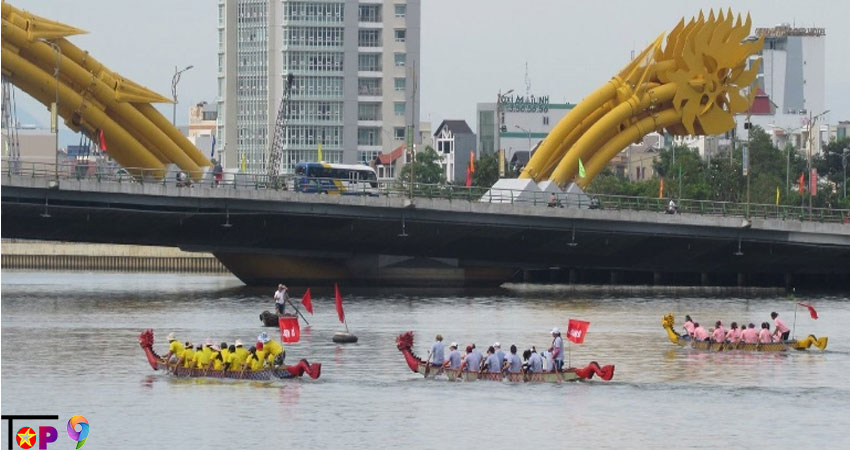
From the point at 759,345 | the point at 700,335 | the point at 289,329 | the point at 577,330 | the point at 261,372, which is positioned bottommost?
the point at 261,372

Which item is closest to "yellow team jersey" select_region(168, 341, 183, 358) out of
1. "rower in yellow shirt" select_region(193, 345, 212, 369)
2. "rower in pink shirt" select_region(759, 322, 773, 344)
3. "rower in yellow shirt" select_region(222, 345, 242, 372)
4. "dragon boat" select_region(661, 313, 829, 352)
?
"rower in yellow shirt" select_region(193, 345, 212, 369)

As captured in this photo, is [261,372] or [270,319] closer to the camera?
[261,372]

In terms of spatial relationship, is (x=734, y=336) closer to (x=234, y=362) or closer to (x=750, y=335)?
(x=750, y=335)

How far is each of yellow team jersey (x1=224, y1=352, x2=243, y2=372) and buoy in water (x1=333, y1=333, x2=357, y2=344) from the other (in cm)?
1918

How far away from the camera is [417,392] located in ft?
257

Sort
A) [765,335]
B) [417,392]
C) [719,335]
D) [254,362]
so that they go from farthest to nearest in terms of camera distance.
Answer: [719,335], [765,335], [254,362], [417,392]

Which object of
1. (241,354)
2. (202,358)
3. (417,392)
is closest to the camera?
(417,392)

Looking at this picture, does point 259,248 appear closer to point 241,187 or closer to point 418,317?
point 241,187

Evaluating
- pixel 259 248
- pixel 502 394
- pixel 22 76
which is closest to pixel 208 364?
pixel 502 394

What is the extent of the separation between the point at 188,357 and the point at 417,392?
9816 mm

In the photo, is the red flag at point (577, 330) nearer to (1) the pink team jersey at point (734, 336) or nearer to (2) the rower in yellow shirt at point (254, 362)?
(2) the rower in yellow shirt at point (254, 362)

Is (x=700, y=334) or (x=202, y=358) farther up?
(x=700, y=334)

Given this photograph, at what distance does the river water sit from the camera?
67.4m

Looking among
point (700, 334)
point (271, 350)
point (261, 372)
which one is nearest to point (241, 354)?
point (261, 372)
